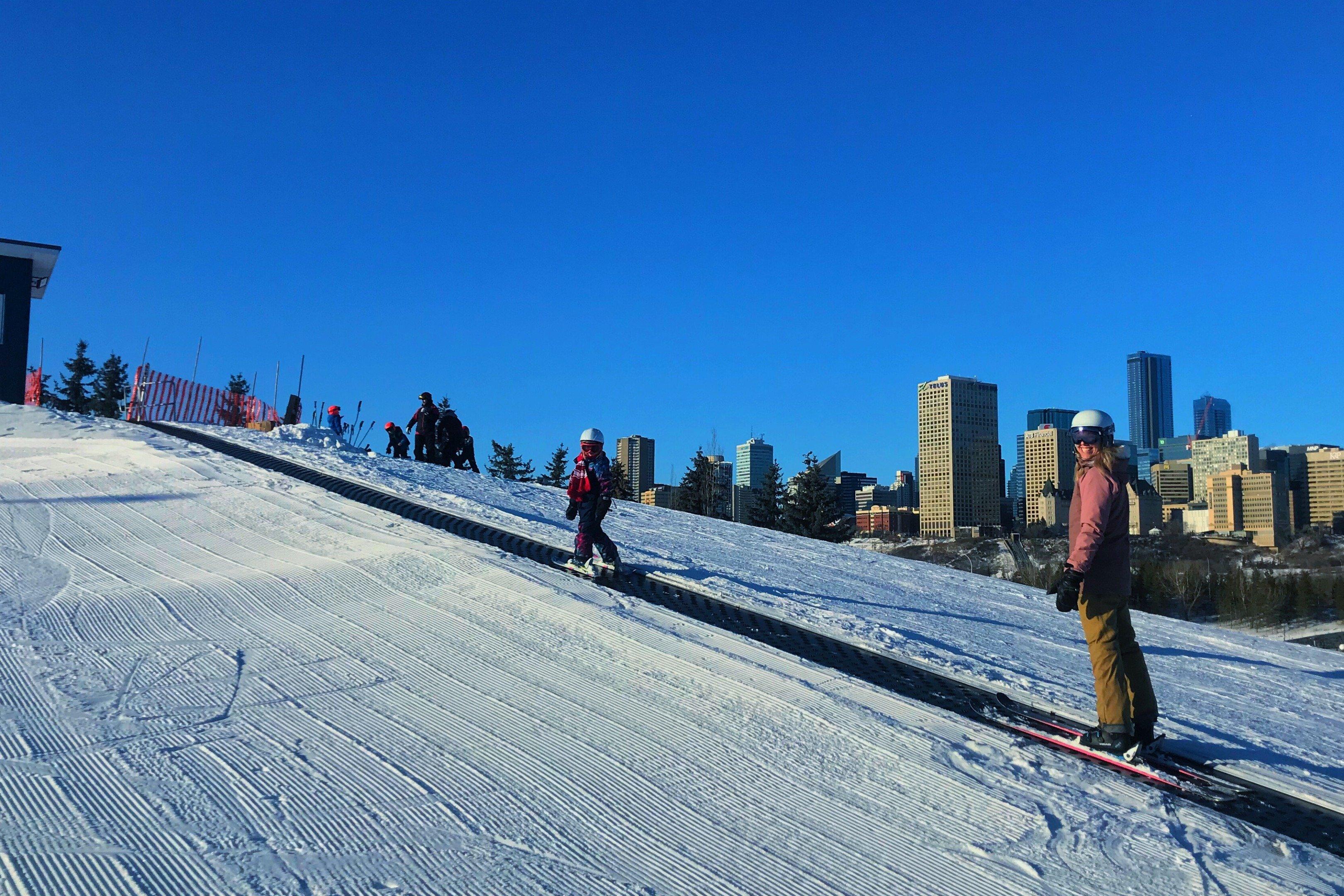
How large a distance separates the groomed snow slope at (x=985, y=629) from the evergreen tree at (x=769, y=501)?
3399 centimetres

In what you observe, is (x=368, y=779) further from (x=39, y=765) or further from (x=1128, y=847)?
(x=1128, y=847)

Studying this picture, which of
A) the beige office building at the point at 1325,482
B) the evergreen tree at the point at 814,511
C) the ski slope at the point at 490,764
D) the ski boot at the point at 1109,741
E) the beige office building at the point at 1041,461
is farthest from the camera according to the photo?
the beige office building at the point at 1325,482

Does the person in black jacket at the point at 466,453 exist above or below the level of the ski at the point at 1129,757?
above

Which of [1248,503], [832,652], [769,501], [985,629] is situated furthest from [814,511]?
[1248,503]

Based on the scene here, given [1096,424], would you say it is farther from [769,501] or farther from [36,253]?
[769,501]

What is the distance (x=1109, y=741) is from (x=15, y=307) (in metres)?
28.1

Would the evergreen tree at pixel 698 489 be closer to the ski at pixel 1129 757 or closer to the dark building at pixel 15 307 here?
the dark building at pixel 15 307

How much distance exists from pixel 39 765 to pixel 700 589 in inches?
214

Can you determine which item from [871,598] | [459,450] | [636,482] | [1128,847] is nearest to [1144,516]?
[636,482]

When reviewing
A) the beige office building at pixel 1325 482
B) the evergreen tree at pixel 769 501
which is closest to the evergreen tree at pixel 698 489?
the evergreen tree at pixel 769 501

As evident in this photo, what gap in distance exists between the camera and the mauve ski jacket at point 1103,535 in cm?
499

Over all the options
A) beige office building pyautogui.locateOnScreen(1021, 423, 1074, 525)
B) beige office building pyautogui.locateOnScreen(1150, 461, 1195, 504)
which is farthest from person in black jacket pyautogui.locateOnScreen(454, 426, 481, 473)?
beige office building pyautogui.locateOnScreen(1150, 461, 1195, 504)

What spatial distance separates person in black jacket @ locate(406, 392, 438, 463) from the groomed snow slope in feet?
19.0

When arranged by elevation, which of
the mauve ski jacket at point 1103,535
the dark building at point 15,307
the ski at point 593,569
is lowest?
the ski at point 593,569
